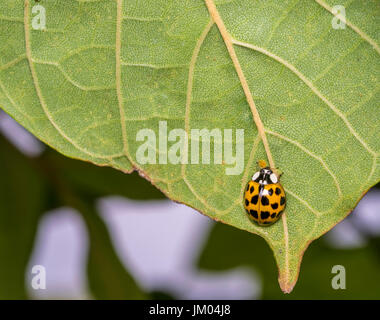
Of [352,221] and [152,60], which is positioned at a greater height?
[152,60]

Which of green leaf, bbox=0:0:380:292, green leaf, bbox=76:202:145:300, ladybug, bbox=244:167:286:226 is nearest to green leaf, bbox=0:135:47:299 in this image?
green leaf, bbox=76:202:145:300

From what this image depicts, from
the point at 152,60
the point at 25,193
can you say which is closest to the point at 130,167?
the point at 152,60

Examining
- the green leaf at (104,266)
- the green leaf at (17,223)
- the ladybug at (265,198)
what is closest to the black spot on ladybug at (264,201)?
the ladybug at (265,198)

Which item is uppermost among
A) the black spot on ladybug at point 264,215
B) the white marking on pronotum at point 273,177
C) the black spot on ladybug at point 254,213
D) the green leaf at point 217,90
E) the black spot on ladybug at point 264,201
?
the green leaf at point 217,90

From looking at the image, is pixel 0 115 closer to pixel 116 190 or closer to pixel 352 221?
pixel 116 190

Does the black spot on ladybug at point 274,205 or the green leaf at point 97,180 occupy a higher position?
the green leaf at point 97,180

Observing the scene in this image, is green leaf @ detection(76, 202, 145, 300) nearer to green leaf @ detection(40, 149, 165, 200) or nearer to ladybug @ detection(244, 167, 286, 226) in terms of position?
green leaf @ detection(40, 149, 165, 200)

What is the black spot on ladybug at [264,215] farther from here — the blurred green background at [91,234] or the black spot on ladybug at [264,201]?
the blurred green background at [91,234]
